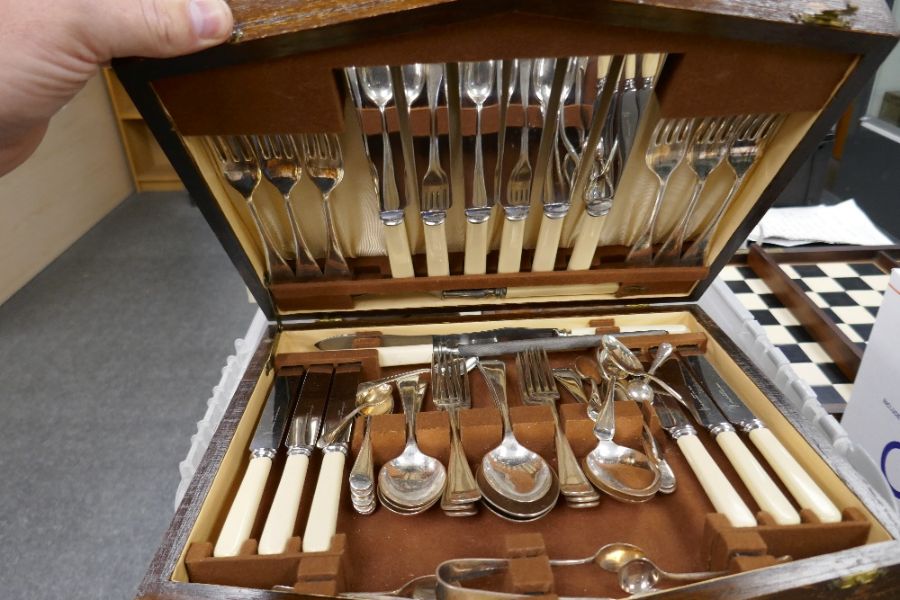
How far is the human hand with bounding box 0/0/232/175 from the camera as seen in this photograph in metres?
0.55

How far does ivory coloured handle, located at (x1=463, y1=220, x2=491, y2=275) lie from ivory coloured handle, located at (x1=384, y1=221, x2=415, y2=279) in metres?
0.09

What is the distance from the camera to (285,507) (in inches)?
26.9

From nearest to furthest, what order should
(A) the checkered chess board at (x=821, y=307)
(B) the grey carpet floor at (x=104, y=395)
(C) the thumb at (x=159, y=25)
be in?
(C) the thumb at (x=159, y=25), (A) the checkered chess board at (x=821, y=307), (B) the grey carpet floor at (x=104, y=395)

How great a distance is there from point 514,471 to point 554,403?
162 mm

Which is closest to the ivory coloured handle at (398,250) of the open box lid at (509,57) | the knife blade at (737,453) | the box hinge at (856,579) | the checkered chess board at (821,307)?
the open box lid at (509,57)

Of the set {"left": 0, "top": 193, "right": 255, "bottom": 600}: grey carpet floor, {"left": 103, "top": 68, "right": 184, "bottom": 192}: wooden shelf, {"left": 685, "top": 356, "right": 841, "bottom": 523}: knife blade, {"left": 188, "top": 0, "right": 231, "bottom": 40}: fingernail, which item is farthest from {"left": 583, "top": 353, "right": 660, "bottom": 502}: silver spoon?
{"left": 103, "top": 68, "right": 184, "bottom": 192}: wooden shelf

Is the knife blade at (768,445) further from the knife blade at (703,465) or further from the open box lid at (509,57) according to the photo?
the open box lid at (509,57)

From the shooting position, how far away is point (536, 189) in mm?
850

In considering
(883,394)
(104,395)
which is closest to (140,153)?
(104,395)

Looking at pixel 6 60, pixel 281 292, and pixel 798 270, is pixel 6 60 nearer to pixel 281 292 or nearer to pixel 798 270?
pixel 281 292

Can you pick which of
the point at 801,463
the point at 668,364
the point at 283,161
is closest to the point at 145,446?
the point at 283,161

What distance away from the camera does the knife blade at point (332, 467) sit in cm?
65

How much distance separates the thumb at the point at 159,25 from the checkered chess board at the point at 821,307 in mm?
1110

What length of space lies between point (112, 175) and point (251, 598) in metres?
3.15
